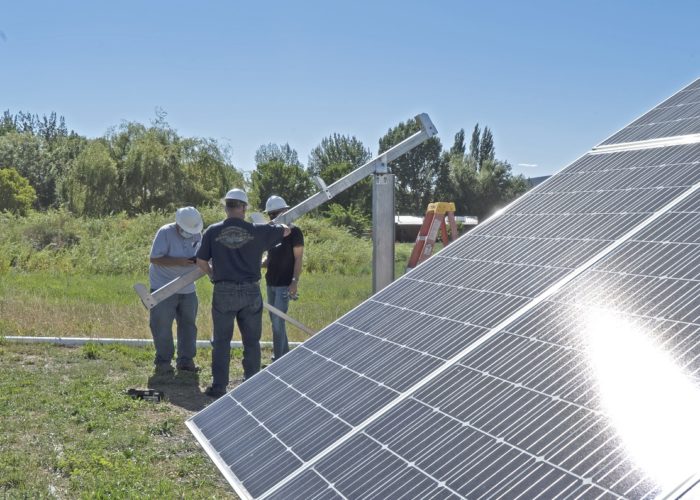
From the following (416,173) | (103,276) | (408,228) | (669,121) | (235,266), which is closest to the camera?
(669,121)

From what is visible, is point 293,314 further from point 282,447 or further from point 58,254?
point 58,254

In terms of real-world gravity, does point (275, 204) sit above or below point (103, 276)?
above

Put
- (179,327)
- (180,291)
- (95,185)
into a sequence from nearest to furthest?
(180,291) → (179,327) → (95,185)

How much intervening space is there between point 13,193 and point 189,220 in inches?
1783

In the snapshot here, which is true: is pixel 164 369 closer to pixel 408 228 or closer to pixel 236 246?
pixel 236 246

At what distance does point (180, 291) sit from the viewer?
10477 millimetres

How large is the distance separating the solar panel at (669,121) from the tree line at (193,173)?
359 cm

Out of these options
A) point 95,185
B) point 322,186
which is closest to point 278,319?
point 322,186

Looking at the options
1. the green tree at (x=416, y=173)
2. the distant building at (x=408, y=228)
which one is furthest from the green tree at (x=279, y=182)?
the distant building at (x=408, y=228)

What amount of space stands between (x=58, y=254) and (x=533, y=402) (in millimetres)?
28816

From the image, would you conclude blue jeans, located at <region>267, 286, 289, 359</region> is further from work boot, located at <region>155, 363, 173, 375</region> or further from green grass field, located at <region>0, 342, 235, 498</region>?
work boot, located at <region>155, 363, 173, 375</region>

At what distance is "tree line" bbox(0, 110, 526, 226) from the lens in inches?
1599

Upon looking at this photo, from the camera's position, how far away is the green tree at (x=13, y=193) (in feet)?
163

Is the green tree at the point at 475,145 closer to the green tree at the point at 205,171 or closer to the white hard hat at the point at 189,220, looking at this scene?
the green tree at the point at 205,171
